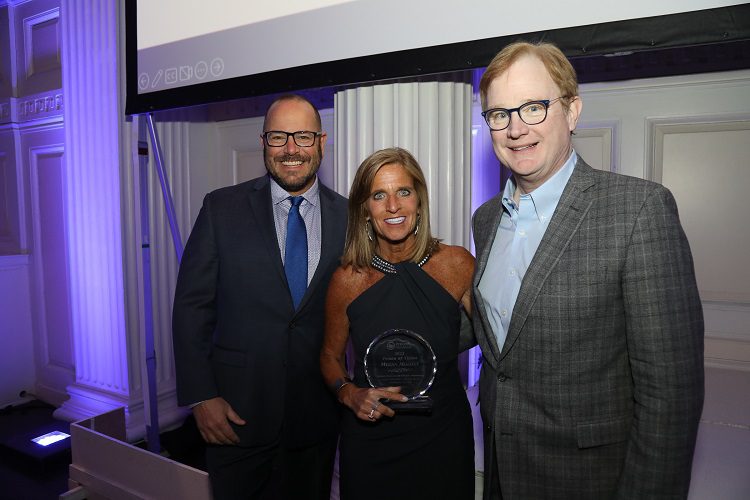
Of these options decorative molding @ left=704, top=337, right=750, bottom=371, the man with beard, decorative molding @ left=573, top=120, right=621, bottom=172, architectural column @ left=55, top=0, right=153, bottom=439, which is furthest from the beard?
decorative molding @ left=704, top=337, right=750, bottom=371

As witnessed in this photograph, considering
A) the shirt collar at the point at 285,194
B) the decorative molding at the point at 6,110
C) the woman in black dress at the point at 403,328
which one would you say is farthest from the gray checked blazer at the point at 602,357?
the decorative molding at the point at 6,110

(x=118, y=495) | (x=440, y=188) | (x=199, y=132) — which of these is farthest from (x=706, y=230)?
(x=199, y=132)

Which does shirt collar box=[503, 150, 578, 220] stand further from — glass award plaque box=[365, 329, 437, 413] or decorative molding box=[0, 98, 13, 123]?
decorative molding box=[0, 98, 13, 123]

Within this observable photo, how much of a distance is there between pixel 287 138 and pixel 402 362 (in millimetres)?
878

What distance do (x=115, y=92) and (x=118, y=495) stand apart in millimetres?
2384

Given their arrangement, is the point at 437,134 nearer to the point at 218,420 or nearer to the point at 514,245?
the point at 514,245

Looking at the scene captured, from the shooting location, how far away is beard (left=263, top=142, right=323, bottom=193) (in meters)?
1.87

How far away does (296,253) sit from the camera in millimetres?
1886

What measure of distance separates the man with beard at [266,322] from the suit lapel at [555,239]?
31.0 inches

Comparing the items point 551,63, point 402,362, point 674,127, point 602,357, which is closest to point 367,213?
point 402,362

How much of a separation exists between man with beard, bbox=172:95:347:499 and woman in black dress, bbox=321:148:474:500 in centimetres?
22

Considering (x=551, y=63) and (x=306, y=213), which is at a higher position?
(x=551, y=63)

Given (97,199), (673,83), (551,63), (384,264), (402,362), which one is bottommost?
(402,362)

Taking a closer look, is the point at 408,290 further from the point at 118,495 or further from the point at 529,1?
the point at 118,495
